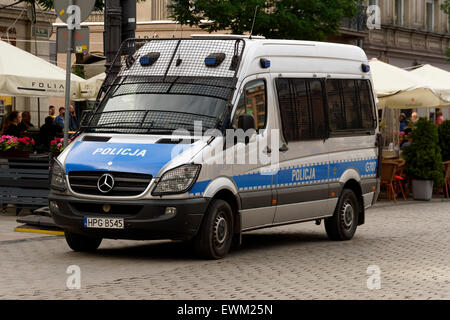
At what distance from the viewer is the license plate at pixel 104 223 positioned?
11.2 metres

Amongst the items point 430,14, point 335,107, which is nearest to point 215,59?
point 335,107

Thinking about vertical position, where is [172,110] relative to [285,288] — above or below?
above

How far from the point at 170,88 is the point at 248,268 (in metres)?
2.44

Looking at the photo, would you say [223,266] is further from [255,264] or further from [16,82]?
[16,82]

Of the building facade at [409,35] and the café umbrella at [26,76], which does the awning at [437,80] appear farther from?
the building facade at [409,35]

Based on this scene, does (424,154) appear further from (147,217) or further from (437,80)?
(147,217)

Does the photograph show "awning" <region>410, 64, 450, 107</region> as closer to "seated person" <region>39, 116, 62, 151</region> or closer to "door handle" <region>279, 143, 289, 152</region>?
"seated person" <region>39, 116, 62, 151</region>

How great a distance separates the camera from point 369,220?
1798 cm

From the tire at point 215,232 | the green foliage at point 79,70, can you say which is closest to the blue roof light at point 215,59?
the tire at point 215,232

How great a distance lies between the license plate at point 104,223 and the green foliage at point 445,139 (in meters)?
14.4

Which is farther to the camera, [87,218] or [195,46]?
[195,46]

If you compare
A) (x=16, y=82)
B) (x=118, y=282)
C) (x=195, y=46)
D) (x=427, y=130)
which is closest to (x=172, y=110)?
(x=195, y=46)

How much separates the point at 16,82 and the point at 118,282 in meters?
8.16

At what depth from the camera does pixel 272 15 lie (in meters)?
25.1
